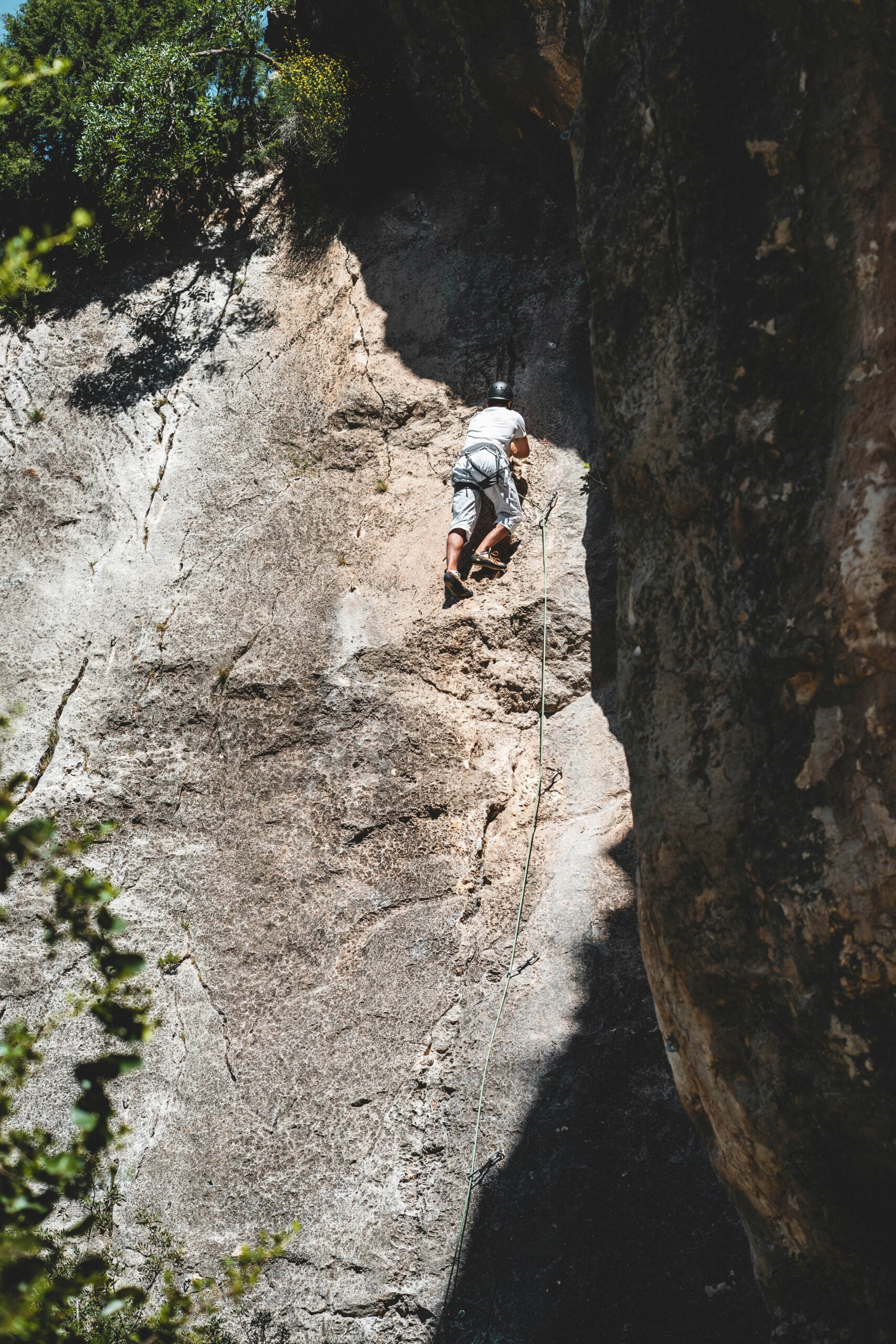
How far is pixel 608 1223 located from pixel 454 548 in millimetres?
3915

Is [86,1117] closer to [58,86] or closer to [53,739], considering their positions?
[53,739]

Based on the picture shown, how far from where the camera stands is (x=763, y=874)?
2639 millimetres

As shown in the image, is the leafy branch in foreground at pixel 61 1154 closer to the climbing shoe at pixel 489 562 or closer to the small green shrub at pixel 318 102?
the climbing shoe at pixel 489 562

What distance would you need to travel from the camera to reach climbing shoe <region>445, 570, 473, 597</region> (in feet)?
20.7

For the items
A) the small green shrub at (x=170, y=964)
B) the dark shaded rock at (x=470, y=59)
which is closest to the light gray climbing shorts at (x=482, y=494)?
the dark shaded rock at (x=470, y=59)

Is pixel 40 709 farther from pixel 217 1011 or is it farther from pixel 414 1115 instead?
pixel 414 1115

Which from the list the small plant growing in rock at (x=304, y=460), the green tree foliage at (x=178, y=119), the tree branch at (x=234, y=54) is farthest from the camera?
the tree branch at (x=234, y=54)

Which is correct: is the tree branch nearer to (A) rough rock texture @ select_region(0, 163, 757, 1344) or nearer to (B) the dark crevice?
(A) rough rock texture @ select_region(0, 163, 757, 1344)

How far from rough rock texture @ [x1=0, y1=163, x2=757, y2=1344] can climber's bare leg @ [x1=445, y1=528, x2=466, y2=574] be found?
0.20 m

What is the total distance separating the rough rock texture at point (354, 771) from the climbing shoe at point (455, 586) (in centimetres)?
7

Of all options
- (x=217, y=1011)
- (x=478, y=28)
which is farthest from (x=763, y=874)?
(x=478, y=28)

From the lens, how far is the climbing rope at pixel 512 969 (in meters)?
4.16

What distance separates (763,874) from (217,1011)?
3557mm

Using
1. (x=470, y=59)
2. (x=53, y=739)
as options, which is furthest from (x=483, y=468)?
(x=470, y=59)
